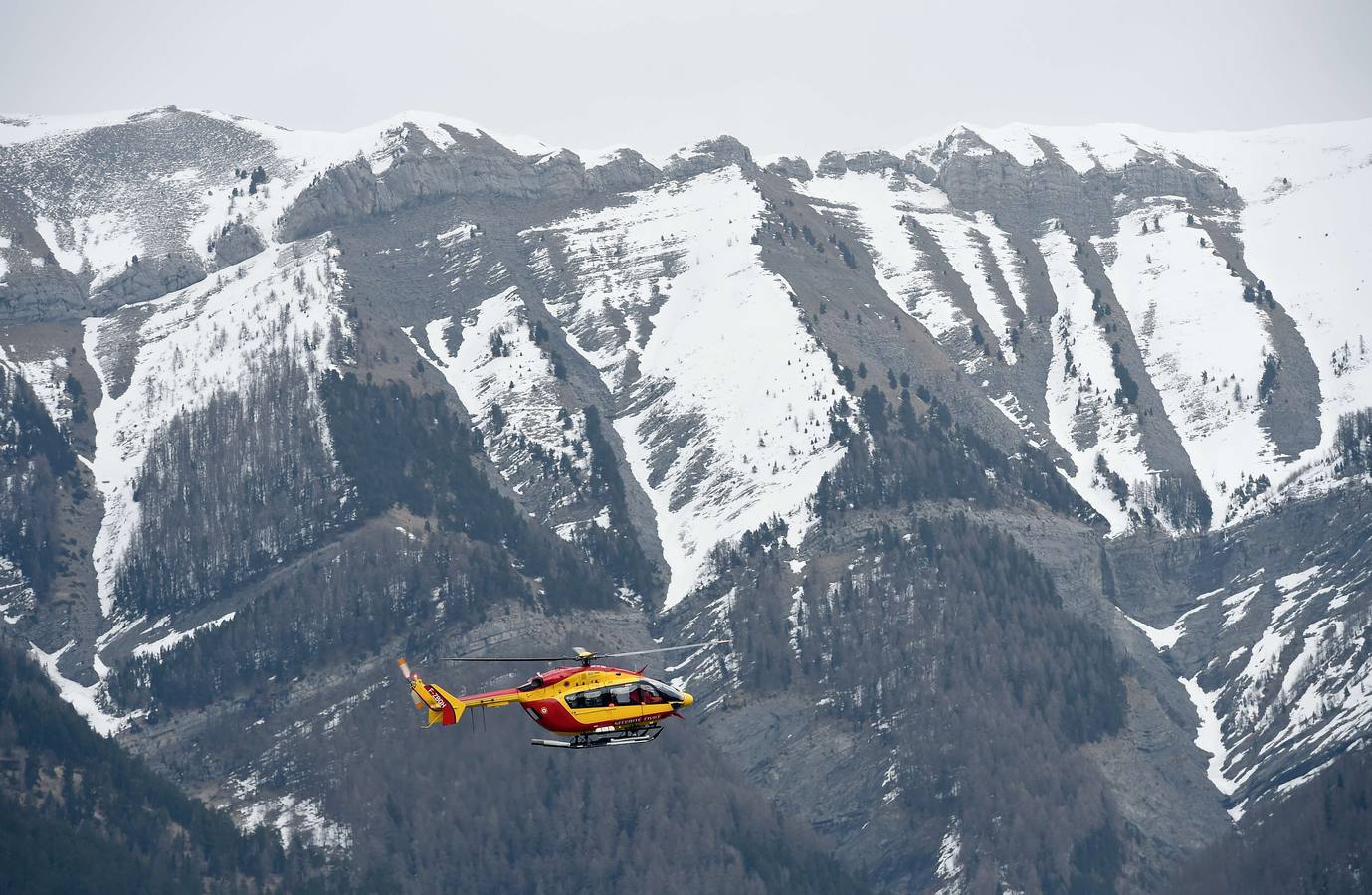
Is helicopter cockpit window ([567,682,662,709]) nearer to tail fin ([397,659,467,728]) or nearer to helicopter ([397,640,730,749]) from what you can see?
helicopter ([397,640,730,749])

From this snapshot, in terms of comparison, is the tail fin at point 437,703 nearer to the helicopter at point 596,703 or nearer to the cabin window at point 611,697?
the helicopter at point 596,703

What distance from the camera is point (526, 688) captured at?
484 feet

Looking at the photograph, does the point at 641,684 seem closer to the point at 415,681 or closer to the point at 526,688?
the point at 526,688

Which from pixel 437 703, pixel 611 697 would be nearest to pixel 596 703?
pixel 611 697

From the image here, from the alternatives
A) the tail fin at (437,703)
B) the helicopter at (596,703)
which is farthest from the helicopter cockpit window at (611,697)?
the tail fin at (437,703)

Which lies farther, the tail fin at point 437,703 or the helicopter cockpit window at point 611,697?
the tail fin at point 437,703

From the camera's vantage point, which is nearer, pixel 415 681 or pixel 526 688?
pixel 526 688

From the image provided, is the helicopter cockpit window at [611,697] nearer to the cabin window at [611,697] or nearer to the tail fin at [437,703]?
the cabin window at [611,697]

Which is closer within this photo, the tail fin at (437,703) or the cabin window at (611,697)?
the cabin window at (611,697)

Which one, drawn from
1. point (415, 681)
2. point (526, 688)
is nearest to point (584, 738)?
point (526, 688)

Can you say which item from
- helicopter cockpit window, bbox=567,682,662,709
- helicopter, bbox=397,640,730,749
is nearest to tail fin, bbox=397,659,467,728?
helicopter, bbox=397,640,730,749

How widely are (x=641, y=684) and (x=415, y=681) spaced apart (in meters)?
20.1

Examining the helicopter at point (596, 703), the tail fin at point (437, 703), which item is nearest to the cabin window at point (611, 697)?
the helicopter at point (596, 703)

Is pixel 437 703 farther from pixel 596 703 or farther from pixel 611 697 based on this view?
pixel 611 697
